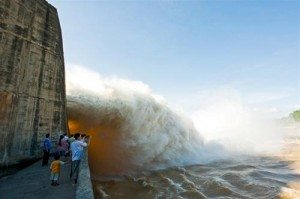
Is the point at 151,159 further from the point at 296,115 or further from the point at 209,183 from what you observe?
the point at 296,115

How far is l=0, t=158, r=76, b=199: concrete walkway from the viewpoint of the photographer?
7500mm

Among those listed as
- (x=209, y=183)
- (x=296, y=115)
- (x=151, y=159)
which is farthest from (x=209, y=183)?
(x=296, y=115)

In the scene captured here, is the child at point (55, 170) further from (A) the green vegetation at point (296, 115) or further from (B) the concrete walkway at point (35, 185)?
(A) the green vegetation at point (296, 115)

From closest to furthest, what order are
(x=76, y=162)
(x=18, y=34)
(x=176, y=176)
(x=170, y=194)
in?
(x=76, y=162) < (x=18, y=34) < (x=170, y=194) < (x=176, y=176)

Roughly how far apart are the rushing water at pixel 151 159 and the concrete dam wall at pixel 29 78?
300 cm

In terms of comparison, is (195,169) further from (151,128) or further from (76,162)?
(76,162)

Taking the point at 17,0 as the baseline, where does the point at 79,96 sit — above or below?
below

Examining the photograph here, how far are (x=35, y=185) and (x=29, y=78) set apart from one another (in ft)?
16.5

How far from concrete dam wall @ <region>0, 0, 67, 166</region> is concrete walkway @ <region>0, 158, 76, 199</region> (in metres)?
0.98

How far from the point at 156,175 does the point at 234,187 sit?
5116 millimetres

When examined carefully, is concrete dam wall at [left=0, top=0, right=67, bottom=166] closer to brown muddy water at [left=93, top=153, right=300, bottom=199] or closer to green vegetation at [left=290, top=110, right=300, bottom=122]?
brown muddy water at [left=93, top=153, right=300, bottom=199]

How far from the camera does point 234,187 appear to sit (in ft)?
43.3

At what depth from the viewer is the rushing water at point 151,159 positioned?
43.1 feet

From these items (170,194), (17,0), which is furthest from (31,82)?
(170,194)
